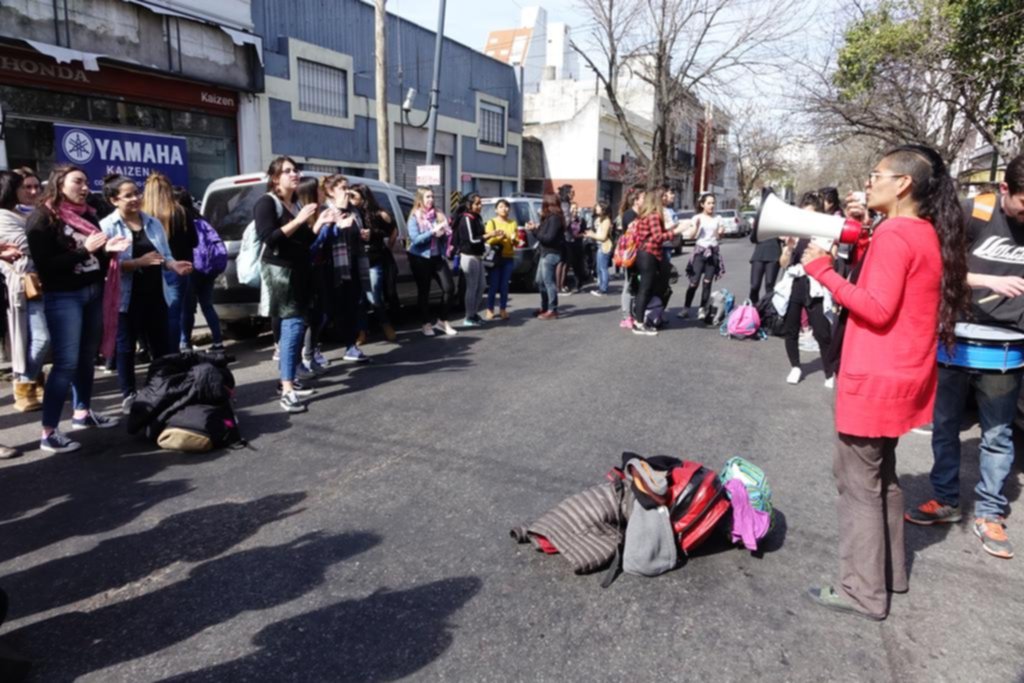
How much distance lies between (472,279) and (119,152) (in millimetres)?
7697

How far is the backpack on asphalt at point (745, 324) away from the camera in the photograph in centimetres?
880

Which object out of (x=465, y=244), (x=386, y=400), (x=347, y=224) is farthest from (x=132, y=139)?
(x=386, y=400)

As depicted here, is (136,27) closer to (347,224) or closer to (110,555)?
(347,224)

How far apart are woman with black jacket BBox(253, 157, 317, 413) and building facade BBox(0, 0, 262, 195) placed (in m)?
8.14

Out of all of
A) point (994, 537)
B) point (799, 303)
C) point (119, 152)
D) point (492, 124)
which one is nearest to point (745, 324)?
point (799, 303)

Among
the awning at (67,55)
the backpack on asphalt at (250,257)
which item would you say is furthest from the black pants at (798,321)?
the awning at (67,55)

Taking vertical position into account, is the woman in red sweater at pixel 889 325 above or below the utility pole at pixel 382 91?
below

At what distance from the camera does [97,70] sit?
39.6ft

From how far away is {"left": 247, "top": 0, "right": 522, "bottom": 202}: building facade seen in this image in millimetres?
16594

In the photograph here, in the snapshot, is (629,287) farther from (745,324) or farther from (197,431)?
(197,431)

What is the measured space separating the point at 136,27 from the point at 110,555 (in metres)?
12.8

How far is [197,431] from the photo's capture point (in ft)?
14.8

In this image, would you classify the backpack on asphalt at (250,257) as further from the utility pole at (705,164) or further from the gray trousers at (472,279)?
→ the utility pole at (705,164)

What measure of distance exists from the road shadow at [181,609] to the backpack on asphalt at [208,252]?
13.7 feet
